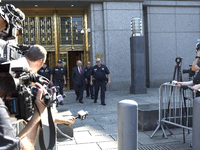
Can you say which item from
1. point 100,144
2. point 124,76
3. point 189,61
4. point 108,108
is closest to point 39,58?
point 100,144

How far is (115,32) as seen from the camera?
13.5 m

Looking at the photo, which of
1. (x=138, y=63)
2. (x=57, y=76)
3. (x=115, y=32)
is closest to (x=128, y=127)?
(x=57, y=76)

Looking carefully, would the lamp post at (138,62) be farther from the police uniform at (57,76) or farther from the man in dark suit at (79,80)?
the police uniform at (57,76)

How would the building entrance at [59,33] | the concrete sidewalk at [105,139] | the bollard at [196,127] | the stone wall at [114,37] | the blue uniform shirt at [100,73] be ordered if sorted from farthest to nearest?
the building entrance at [59,33] < the stone wall at [114,37] < the blue uniform shirt at [100,73] < the concrete sidewalk at [105,139] < the bollard at [196,127]

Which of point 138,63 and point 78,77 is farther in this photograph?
point 138,63

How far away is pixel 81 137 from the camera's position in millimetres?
4949

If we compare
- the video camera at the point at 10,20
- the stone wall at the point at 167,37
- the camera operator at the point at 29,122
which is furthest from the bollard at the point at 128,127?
the stone wall at the point at 167,37

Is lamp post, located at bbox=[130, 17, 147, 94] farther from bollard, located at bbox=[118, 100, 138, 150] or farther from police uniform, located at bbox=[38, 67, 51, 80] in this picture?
bollard, located at bbox=[118, 100, 138, 150]

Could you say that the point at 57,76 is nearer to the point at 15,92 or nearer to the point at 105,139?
the point at 105,139

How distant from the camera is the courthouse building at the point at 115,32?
44.4 ft

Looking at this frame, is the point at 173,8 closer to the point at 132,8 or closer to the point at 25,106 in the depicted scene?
the point at 132,8

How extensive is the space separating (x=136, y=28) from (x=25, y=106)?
11423mm

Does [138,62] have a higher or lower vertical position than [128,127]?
higher

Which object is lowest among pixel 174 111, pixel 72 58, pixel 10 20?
pixel 174 111
